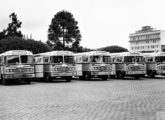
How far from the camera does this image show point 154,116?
9.45 m

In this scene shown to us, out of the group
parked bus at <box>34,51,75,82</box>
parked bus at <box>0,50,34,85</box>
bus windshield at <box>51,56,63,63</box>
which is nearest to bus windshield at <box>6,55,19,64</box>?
parked bus at <box>0,50,34,85</box>

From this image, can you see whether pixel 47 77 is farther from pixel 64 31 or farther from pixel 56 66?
pixel 64 31

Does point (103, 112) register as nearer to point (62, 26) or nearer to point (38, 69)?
point (38, 69)

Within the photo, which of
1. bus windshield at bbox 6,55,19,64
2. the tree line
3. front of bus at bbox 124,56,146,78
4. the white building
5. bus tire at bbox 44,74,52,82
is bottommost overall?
bus tire at bbox 44,74,52,82

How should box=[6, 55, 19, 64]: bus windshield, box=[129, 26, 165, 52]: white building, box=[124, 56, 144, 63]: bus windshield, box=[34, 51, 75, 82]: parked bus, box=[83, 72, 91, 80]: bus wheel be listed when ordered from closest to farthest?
box=[6, 55, 19, 64]: bus windshield → box=[34, 51, 75, 82]: parked bus → box=[83, 72, 91, 80]: bus wheel → box=[124, 56, 144, 63]: bus windshield → box=[129, 26, 165, 52]: white building

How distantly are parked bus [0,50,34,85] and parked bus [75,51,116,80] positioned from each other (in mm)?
6218

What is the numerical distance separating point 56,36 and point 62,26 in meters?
2.78

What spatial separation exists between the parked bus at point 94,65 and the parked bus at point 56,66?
2.49m

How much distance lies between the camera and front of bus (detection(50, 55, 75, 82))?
2716 cm

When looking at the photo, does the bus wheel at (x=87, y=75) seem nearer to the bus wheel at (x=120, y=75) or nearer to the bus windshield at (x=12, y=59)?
the bus wheel at (x=120, y=75)

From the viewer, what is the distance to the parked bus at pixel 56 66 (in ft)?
89.1

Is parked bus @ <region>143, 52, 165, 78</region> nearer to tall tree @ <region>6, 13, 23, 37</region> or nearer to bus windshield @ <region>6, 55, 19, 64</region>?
bus windshield @ <region>6, 55, 19, 64</region>

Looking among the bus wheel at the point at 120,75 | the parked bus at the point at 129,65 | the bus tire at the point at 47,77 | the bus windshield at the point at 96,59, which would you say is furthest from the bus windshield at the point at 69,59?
the bus wheel at the point at 120,75

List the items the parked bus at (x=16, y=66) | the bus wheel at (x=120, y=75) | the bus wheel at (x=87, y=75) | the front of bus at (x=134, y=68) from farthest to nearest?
the bus wheel at (x=120, y=75) → the front of bus at (x=134, y=68) → the bus wheel at (x=87, y=75) → the parked bus at (x=16, y=66)
